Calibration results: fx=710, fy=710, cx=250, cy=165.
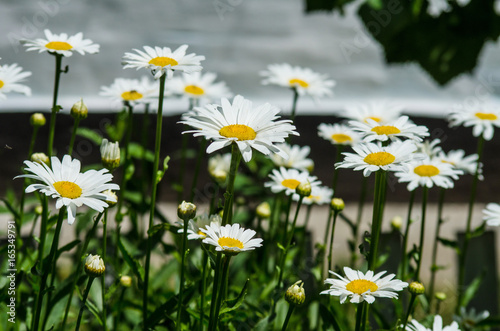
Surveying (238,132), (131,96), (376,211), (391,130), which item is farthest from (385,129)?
(131,96)

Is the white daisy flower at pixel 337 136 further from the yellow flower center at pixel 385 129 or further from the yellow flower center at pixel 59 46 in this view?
the yellow flower center at pixel 59 46

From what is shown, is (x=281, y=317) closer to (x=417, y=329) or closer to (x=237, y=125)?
(x=417, y=329)

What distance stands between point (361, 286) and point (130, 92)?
54cm

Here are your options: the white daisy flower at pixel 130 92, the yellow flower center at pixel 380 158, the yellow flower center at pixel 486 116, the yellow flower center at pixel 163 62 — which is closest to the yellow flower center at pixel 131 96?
the white daisy flower at pixel 130 92

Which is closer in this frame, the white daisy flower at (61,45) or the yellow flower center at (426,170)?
the white daisy flower at (61,45)

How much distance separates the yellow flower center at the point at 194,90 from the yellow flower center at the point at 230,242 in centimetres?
68

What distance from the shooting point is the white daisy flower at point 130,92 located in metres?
1.18

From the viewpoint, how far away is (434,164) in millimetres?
1124

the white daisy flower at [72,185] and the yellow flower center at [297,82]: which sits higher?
the yellow flower center at [297,82]

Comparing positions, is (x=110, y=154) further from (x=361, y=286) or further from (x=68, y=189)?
(x=361, y=286)

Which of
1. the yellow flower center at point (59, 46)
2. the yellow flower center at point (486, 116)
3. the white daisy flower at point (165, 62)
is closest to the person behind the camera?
the white daisy flower at point (165, 62)

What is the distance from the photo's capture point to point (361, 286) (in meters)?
0.87

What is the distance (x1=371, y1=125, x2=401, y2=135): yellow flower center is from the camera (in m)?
0.94

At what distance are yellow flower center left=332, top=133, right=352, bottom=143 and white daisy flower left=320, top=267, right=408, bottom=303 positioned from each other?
1.40 feet
